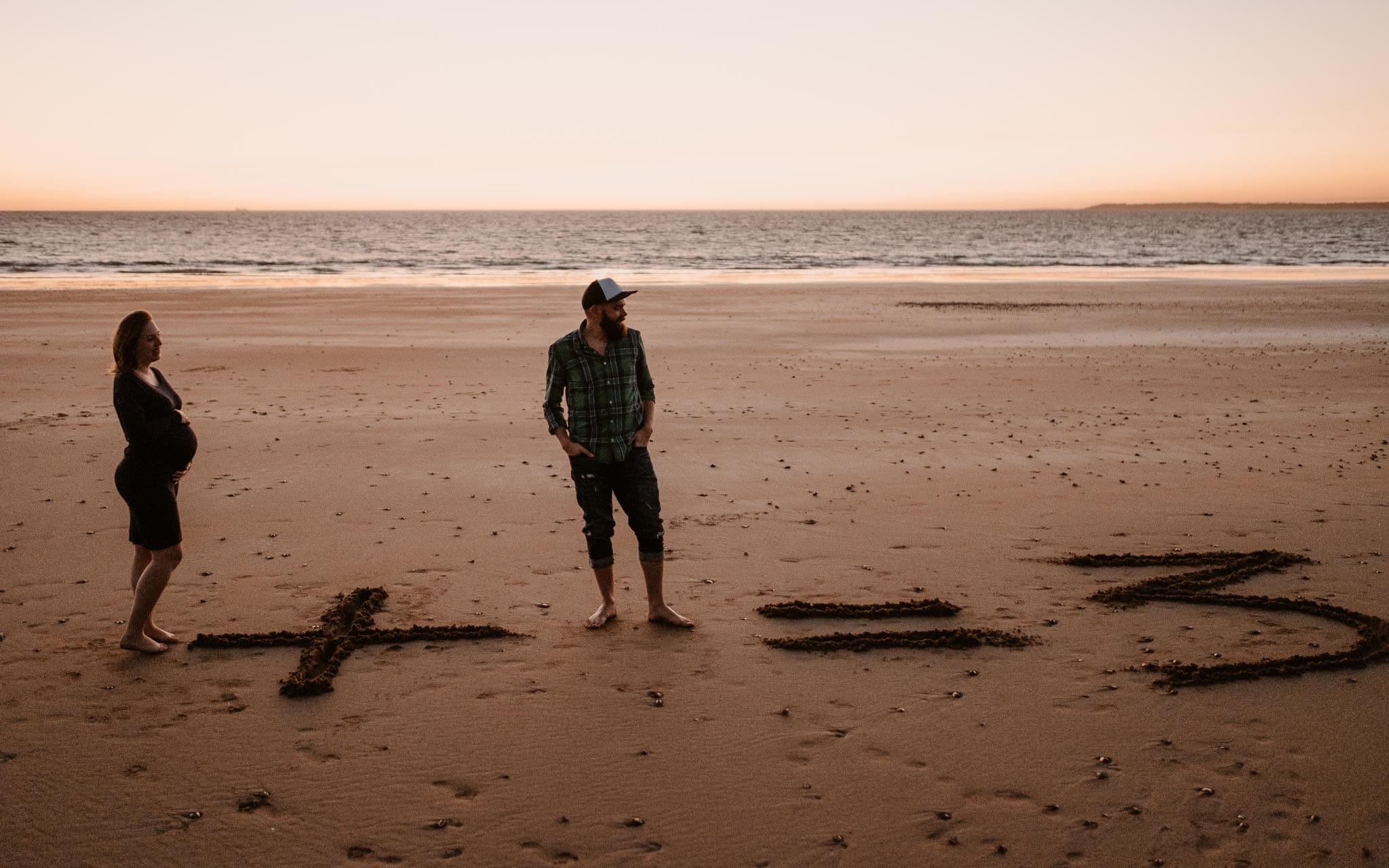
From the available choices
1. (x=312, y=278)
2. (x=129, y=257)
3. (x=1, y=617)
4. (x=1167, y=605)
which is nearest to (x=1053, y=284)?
(x=312, y=278)

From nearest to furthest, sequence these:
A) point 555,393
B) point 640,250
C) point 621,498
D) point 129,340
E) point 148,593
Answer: point 129,340 < point 148,593 < point 555,393 < point 621,498 < point 640,250

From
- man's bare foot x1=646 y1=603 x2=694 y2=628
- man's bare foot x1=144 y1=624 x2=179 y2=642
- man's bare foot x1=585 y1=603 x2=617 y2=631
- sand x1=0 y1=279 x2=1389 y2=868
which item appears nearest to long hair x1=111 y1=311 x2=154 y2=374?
man's bare foot x1=144 y1=624 x2=179 y2=642

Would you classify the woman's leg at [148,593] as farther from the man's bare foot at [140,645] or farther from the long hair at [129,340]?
the long hair at [129,340]

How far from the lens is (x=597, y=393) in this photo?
5.48 m

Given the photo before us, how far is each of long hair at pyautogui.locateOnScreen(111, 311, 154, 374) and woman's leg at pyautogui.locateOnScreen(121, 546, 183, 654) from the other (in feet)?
3.13

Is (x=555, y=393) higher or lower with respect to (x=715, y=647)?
higher

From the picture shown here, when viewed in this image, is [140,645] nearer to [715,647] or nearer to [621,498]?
[621,498]

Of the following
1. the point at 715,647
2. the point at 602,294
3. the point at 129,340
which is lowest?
the point at 715,647

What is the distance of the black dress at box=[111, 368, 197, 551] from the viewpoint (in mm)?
5027

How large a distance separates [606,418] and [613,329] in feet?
1.57

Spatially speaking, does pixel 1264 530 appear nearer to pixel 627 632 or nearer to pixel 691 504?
pixel 691 504

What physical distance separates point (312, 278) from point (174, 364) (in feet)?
83.9

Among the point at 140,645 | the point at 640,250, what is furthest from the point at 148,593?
the point at 640,250

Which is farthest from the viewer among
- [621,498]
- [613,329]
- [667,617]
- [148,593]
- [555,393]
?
[667,617]
